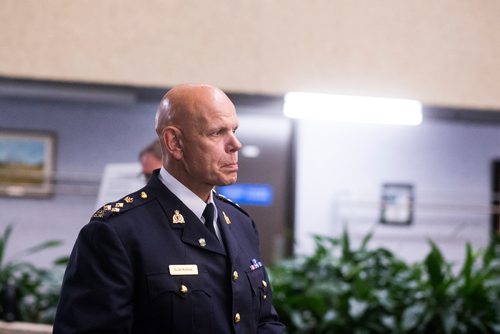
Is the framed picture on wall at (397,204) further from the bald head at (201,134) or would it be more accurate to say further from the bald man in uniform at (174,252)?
the bald head at (201,134)

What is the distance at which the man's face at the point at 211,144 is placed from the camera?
1344 millimetres

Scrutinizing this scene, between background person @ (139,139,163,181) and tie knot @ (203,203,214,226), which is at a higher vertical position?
background person @ (139,139,163,181)

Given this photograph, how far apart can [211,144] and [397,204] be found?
3837 millimetres

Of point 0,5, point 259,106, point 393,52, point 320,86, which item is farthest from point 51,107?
point 393,52

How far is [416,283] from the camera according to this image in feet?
11.4

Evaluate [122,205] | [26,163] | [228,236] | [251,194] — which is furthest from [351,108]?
[122,205]

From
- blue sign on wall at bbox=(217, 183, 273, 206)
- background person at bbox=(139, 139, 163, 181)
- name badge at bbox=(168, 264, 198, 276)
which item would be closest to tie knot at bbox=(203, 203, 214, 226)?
name badge at bbox=(168, 264, 198, 276)

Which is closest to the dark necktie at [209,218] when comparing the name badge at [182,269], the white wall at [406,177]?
the name badge at [182,269]

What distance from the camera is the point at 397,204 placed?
16.4 ft

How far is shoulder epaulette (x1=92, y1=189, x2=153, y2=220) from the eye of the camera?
1.35 m

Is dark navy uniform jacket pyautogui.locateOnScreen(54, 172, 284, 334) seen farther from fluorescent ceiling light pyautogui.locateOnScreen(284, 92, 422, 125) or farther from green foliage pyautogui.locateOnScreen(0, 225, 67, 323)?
fluorescent ceiling light pyautogui.locateOnScreen(284, 92, 422, 125)

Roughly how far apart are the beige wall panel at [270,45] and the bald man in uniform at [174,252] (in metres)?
2.21

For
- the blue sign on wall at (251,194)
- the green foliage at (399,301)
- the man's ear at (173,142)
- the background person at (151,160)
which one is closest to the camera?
the man's ear at (173,142)

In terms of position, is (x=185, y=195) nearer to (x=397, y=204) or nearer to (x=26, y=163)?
(x=26, y=163)
